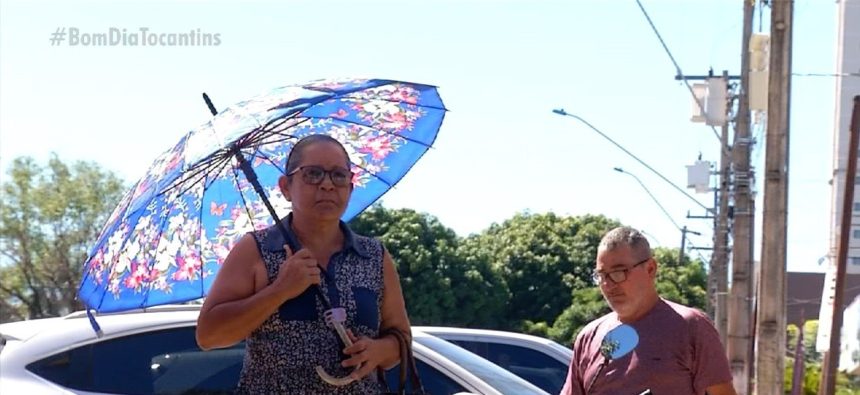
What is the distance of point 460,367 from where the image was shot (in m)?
6.84

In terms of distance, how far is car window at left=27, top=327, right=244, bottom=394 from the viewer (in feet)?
22.7


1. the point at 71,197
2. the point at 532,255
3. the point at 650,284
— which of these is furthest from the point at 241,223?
the point at 532,255

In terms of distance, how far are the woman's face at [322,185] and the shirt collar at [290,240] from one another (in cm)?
8

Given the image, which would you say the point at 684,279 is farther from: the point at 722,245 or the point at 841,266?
the point at 841,266

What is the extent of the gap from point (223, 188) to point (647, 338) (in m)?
1.47

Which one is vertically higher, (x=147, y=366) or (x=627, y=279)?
(x=627, y=279)

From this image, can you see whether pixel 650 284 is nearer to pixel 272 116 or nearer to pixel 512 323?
pixel 272 116

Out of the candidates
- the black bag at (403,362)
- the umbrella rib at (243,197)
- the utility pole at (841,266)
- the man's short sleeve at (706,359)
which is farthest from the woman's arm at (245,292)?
the utility pole at (841,266)

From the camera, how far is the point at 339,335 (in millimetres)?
3867

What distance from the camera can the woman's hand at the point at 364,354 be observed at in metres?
3.87

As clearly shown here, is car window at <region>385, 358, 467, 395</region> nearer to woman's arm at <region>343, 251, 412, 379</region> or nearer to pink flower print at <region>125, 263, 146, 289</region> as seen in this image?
pink flower print at <region>125, 263, 146, 289</region>

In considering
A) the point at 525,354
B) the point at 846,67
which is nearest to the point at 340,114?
the point at 525,354

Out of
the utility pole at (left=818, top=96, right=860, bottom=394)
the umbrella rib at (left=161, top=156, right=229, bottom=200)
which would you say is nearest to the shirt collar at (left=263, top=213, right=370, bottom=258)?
the umbrella rib at (left=161, top=156, right=229, bottom=200)

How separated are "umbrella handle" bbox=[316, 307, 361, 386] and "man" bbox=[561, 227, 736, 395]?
90cm
